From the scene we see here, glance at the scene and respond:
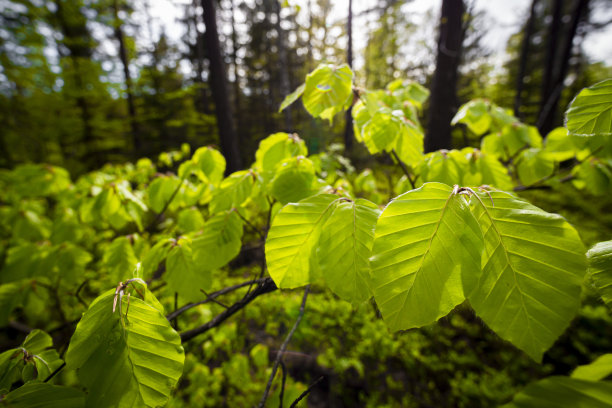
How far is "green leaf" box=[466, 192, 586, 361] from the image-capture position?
0.36 m

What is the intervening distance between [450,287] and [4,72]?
10076 millimetres

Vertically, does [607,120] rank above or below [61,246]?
above

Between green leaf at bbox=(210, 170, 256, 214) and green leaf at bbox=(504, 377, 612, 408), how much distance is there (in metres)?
0.87

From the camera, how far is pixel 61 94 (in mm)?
6480

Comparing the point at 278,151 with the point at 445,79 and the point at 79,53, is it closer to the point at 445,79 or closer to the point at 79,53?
the point at 445,79

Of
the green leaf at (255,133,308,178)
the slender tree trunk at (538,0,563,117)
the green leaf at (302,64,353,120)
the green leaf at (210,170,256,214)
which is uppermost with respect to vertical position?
the slender tree trunk at (538,0,563,117)

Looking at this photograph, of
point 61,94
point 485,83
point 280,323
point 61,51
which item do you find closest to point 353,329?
point 280,323

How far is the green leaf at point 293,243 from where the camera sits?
1.77 feet

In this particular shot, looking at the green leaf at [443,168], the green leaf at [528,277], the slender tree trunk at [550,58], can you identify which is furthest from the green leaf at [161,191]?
the slender tree trunk at [550,58]

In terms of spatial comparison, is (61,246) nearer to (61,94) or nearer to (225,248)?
(225,248)

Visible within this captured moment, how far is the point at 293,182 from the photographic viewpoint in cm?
80

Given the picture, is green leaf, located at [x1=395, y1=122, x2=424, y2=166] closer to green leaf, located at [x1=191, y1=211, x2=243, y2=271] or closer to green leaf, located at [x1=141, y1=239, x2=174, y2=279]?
green leaf, located at [x1=191, y1=211, x2=243, y2=271]

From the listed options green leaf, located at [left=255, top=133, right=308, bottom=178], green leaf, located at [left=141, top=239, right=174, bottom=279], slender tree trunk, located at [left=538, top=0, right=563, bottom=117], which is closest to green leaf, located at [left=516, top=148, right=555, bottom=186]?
green leaf, located at [left=255, top=133, right=308, bottom=178]

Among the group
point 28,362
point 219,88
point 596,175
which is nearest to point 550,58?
point 596,175
